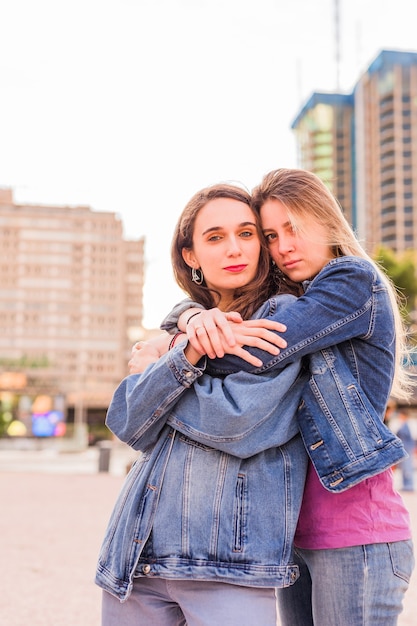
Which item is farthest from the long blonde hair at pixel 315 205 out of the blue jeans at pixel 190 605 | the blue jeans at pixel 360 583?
the blue jeans at pixel 190 605

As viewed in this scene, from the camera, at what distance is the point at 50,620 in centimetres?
526

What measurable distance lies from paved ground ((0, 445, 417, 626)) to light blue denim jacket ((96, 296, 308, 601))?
12.0 feet

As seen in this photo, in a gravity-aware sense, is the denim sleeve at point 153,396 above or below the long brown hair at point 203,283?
below

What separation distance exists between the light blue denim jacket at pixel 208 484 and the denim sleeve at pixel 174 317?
30 cm

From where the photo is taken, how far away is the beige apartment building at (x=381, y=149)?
301 ft

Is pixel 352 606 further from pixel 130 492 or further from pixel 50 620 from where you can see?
pixel 50 620

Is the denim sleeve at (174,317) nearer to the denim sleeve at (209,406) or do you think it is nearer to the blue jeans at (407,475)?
the denim sleeve at (209,406)

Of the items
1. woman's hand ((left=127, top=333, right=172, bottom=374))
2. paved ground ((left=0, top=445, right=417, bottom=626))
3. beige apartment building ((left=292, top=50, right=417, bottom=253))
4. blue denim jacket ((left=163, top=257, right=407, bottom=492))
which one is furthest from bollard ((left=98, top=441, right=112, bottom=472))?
beige apartment building ((left=292, top=50, right=417, bottom=253))

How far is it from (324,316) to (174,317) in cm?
52

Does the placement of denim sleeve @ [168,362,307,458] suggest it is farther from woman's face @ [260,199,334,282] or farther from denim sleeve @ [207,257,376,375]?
woman's face @ [260,199,334,282]

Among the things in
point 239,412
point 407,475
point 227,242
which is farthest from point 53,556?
point 407,475

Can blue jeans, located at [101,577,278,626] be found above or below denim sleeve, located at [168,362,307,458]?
below

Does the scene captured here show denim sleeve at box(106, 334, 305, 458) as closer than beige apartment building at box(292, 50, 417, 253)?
Yes

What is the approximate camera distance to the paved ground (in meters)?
5.50
